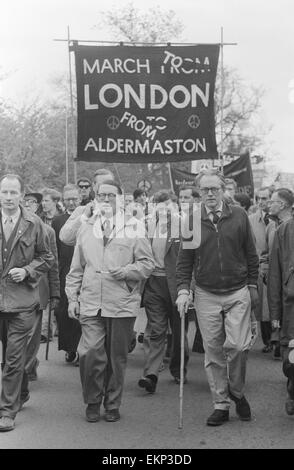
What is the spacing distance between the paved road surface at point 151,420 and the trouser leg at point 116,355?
0.23m

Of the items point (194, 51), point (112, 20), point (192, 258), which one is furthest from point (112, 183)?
point (112, 20)

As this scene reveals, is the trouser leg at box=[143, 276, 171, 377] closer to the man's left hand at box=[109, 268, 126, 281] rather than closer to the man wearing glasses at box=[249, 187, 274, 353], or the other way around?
the man's left hand at box=[109, 268, 126, 281]

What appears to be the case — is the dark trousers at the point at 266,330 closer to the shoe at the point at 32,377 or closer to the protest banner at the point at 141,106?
the protest banner at the point at 141,106

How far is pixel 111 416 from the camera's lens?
6.88 m

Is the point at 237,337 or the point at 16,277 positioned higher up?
the point at 16,277

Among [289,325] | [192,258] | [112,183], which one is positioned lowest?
[289,325]

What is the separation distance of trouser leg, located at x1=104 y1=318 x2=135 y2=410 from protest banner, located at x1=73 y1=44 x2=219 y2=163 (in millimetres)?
3932

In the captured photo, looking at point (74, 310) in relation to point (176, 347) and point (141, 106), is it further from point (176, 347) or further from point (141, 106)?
point (141, 106)

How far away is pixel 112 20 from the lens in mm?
45406

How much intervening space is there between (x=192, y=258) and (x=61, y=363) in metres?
3.12

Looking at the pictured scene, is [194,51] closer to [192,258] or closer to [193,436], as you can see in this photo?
[192,258]

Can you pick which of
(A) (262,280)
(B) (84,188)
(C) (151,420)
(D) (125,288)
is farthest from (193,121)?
(C) (151,420)

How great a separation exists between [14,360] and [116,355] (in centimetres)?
87

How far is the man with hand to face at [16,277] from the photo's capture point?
6.77 m
